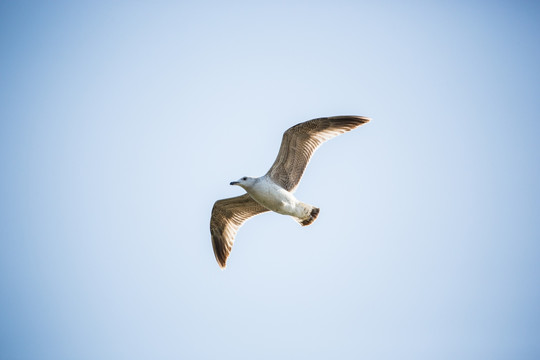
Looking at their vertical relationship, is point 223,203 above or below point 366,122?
below

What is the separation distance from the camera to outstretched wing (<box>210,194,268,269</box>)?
31.4 feet

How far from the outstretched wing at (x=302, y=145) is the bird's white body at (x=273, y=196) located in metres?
0.27

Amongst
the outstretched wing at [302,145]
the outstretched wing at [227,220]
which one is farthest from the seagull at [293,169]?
the outstretched wing at [227,220]

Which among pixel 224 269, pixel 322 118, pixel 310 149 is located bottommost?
pixel 224 269

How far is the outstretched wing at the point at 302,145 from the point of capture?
8711 mm

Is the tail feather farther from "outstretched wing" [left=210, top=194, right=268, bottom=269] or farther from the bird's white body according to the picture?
"outstretched wing" [left=210, top=194, right=268, bottom=269]

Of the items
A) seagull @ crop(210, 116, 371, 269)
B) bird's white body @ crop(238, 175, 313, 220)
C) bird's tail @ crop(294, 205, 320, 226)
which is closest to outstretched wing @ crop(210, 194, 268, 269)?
seagull @ crop(210, 116, 371, 269)

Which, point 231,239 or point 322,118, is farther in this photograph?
point 231,239

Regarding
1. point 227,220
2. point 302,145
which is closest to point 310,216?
point 302,145

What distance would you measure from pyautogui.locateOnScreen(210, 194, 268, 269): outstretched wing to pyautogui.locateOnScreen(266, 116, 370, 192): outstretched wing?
38.2 inches

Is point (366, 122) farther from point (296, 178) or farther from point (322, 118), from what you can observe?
point (296, 178)

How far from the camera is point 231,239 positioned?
9883 mm

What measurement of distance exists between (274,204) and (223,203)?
56.0 inches

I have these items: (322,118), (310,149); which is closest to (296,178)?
(310,149)
